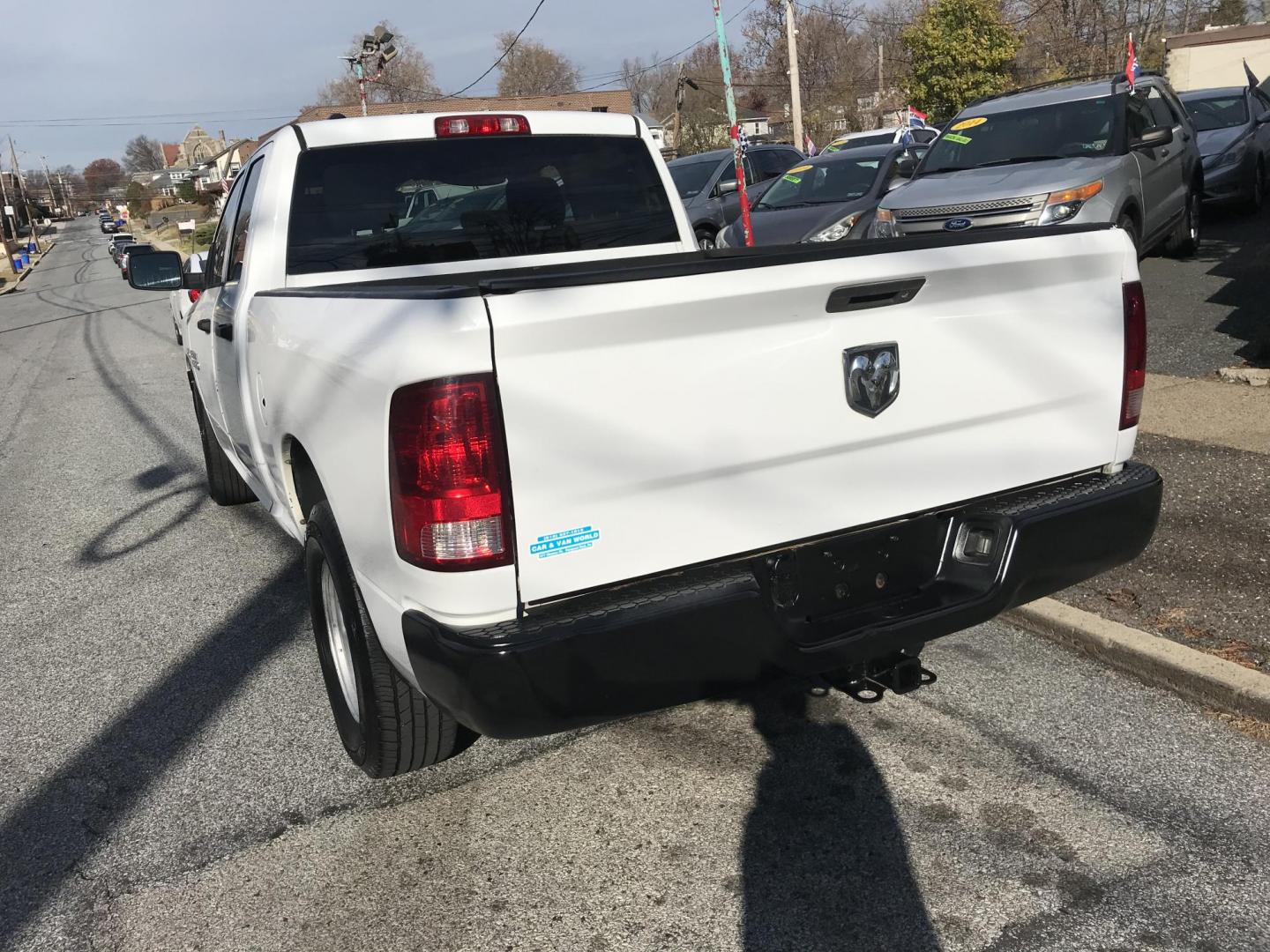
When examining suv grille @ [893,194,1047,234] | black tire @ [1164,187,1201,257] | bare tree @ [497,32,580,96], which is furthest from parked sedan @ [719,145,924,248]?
bare tree @ [497,32,580,96]

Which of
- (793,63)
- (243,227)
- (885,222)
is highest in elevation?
(793,63)

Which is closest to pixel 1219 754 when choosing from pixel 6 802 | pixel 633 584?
pixel 633 584

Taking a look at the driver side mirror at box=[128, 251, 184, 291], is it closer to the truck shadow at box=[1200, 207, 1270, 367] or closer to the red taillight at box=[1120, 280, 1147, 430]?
the red taillight at box=[1120, 280, 1147, 430]

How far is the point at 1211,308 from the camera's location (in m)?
9.18

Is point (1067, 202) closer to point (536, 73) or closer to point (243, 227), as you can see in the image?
point (243, 227)

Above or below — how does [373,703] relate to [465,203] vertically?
below

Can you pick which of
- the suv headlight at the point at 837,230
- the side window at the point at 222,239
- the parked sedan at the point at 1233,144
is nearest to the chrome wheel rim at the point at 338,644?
the side window at the point at 222,239

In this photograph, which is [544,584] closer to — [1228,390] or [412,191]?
[412,191]

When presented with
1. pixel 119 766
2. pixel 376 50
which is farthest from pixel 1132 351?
pixel 376 50

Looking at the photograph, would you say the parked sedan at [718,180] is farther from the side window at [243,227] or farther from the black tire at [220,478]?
the side window at [243,227]

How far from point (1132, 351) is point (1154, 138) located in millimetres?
7025

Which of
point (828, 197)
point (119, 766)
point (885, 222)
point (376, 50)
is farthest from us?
point (376, 50)

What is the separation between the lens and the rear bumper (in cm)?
242

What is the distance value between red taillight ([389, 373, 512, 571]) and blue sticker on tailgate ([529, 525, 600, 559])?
2.8 inches
